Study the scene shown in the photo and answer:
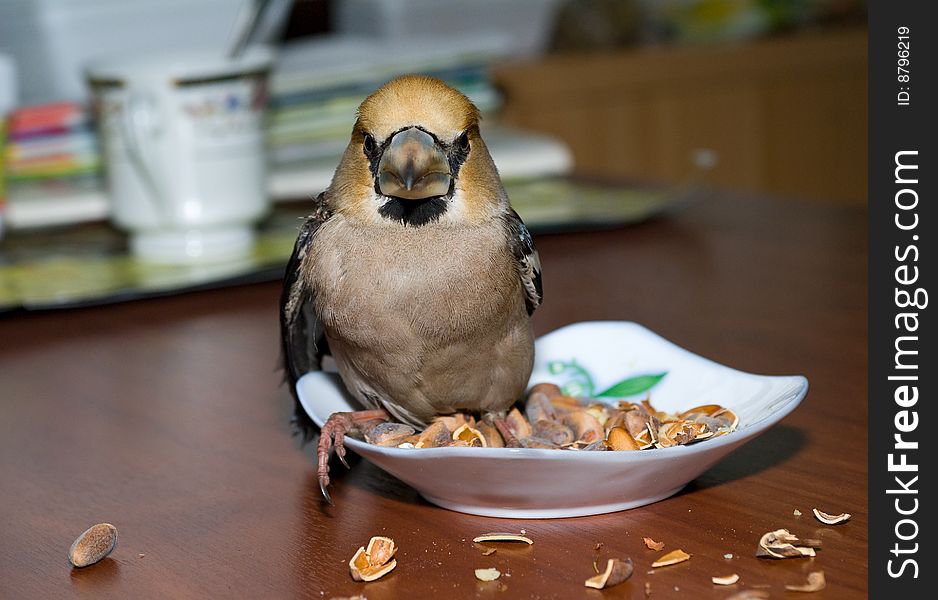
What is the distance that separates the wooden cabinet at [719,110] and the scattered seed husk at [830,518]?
1961 mm

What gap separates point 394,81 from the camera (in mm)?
790

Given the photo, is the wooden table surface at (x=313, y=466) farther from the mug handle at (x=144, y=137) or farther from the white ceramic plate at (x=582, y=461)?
the mug handle at (x=144, y=137)

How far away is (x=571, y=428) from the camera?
844 mm

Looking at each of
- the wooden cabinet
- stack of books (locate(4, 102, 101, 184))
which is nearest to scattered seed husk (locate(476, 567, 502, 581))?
stack of books (locate(4, 102, 101, 184))

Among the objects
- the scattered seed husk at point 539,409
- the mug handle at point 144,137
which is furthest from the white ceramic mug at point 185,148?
the scattered seed husk at point 539,409

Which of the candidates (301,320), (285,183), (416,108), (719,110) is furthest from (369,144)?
(719,110)

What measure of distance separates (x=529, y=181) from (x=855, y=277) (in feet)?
1.92

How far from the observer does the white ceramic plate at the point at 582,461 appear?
0.69 metres

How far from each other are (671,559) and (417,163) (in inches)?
11.4

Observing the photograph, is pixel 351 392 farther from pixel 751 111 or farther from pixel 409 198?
pixel 751 111

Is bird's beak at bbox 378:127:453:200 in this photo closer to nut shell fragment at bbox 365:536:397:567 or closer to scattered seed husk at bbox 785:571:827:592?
nut shell fragment at bbox 365:536:397:567

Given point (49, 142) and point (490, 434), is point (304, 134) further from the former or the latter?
point (490, 434)

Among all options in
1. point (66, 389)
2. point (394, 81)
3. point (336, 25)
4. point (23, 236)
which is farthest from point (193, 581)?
point (336, 25)

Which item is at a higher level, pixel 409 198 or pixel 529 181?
pixel 409 198
